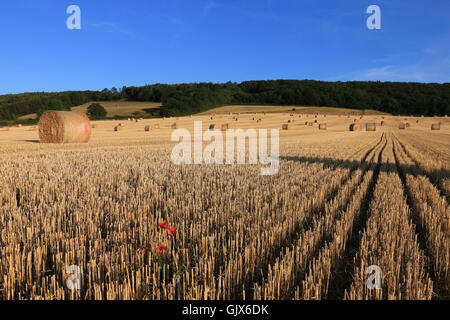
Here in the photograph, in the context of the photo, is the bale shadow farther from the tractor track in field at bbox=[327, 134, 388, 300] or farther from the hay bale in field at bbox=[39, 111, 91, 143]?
the hay bale in field at bbox=[39, 111, 91, 143]

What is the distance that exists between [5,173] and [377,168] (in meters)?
10.5

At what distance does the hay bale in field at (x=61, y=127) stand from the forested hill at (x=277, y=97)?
144 feet

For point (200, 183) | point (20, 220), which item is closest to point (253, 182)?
point (200, 183)

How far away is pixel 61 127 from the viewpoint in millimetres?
18797

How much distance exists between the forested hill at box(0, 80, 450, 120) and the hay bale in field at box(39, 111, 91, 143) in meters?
44.0

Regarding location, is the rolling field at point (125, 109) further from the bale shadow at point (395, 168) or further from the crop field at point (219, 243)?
the crop field at point (219, 243)

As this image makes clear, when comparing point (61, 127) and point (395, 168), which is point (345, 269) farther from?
point (61, 127)

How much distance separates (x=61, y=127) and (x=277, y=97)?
242 ft

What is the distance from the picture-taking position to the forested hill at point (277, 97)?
73.9 meters

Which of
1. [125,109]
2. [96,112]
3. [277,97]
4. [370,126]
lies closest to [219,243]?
[370,126]
